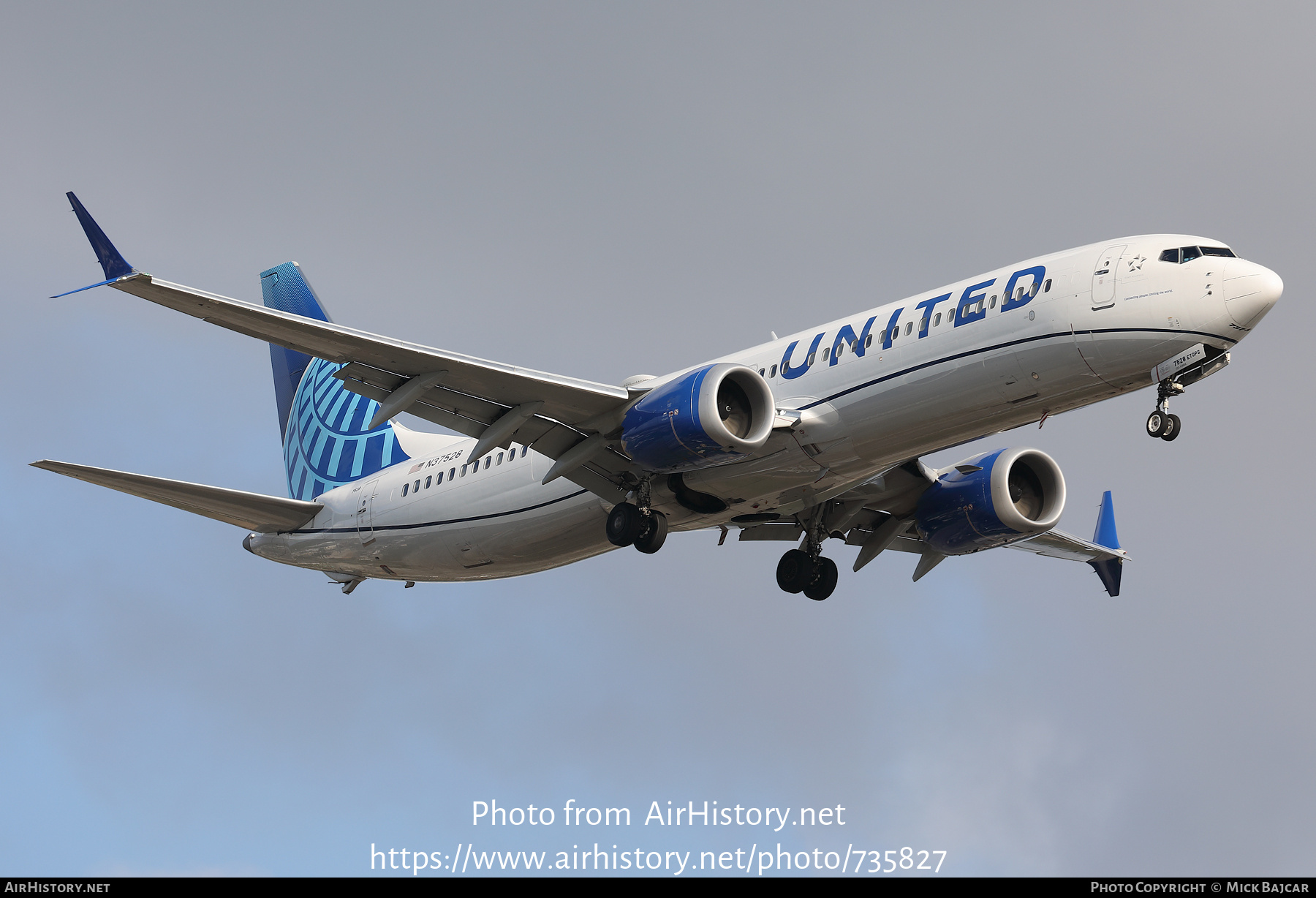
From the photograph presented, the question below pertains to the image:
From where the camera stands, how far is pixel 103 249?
2156 centimetres

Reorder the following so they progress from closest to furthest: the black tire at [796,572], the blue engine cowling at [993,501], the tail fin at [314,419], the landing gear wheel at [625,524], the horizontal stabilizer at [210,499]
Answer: the horizontal stabilizer at [210,499] < the landing gear wheel at [625,524] < the blue engine cowling at [993,501] < the black tire at [796,572] < the tail fin at [314,419]

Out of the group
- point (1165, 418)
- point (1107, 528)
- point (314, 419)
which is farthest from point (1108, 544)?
point (314, 419)

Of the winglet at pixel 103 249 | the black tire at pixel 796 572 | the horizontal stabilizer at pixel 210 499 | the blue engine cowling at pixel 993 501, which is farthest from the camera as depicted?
the black tire at pixel 796 572

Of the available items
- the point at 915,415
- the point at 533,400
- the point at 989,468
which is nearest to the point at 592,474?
the point at 533,400

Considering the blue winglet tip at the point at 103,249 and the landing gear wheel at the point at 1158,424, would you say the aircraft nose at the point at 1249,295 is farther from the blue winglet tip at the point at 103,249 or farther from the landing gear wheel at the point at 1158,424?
the blue winglet tip at the point at 103,249

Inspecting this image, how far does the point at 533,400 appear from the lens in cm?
2569

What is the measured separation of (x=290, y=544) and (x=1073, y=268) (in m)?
18.4

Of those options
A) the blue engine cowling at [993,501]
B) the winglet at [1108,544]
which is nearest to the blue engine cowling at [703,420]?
the blue engine cowling at [993,501]

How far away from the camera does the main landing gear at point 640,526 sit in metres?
26.4

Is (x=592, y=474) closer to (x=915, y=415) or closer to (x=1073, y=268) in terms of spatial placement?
(x=915, y=415)

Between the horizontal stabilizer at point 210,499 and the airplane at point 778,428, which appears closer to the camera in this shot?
the airplane at point 778,428

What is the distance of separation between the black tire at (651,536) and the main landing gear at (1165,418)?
9.09 meters

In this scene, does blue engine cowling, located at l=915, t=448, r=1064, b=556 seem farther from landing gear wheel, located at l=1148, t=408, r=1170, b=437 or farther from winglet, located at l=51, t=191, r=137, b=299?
winglet, located at l=51, t=191, r=137, b=299

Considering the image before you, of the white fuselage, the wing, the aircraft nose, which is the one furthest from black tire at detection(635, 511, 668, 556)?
the aircraft nose
